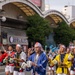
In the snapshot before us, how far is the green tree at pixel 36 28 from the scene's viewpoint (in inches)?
1356

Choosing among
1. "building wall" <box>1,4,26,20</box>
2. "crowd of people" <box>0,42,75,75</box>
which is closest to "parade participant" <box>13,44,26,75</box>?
"crowd of people" <box>0,42,75,75</box>

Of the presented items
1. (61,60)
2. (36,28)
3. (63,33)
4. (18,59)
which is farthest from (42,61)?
(63,33)

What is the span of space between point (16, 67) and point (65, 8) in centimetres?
6645

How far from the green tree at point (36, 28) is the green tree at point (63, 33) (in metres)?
6.06

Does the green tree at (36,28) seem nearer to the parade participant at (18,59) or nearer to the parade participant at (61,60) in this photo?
the parade participant at (18,59)

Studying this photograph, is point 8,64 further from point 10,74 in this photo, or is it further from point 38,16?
point 38,16

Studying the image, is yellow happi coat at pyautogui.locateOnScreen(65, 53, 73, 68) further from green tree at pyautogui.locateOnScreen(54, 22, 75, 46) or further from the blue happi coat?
green tree at pyautogui.locateOnScreen(54, 22, 75, 46)

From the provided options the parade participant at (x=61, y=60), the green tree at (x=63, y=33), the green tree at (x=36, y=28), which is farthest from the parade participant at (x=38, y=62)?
the green tree at (x=63, y=33)

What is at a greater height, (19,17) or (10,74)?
(19,17)

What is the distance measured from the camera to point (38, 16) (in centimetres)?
3572

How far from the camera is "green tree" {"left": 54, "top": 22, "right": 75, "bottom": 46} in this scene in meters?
41.4

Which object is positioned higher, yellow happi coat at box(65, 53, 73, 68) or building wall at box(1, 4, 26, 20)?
building wall at box(1, 4, 26, 20)

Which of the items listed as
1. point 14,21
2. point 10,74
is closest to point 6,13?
point 14,21

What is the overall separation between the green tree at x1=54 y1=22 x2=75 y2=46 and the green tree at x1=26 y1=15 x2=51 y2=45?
19.9 ft
